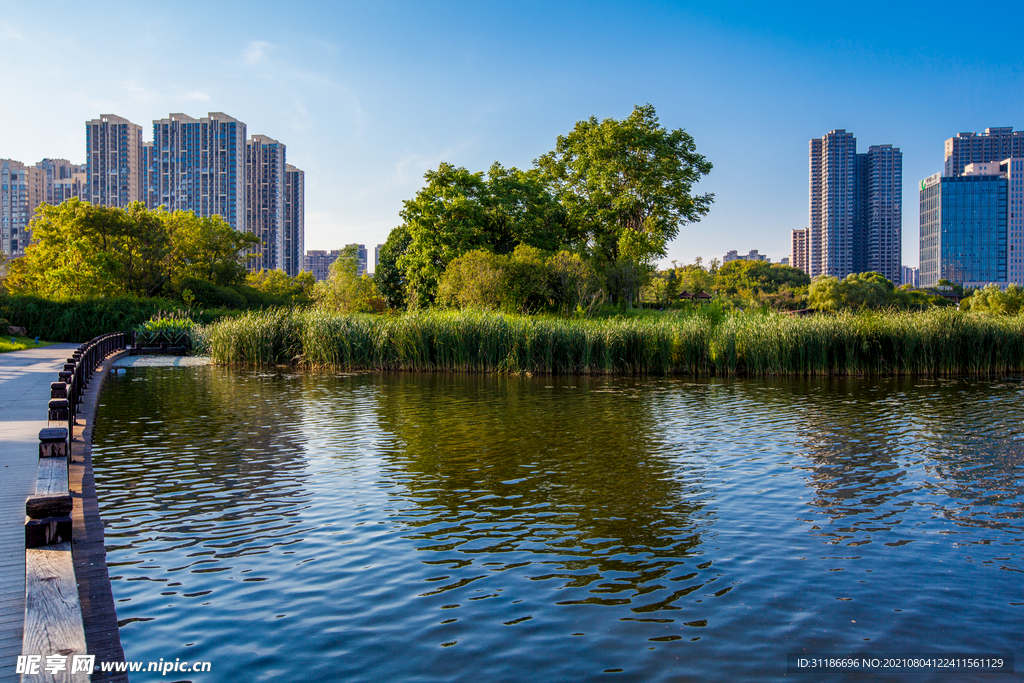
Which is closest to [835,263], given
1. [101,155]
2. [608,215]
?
[608,215]

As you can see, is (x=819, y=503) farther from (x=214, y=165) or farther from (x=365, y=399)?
(x=214, y=165)

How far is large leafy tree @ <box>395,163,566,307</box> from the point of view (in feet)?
121

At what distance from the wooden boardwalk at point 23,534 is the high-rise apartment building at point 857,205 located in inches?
5468

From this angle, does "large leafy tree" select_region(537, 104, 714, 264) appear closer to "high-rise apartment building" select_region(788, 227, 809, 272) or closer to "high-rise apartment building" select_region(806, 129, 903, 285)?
"high-rise apartment building" select_region(806, 129, 903, 285)

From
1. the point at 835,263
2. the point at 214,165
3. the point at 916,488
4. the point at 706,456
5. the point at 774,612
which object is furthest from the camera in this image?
the point at 835,263

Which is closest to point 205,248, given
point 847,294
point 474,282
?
point 474,282

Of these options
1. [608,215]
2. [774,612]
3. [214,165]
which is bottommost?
[774,612]

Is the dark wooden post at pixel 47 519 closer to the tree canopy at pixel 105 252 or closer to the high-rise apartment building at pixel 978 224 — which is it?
the tree canopy at pixel 105 252

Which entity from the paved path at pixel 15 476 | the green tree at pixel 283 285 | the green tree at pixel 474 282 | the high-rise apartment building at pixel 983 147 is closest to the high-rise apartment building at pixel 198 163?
the green tree at pixel 283 285

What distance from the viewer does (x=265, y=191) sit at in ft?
348

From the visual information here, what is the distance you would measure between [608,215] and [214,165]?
70187 mm

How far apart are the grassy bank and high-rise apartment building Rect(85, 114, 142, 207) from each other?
90.7 meters

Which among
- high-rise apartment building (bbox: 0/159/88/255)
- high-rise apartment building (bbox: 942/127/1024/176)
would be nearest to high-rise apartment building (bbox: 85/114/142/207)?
high-rise apartment building (bbox: 0/159/88/255)

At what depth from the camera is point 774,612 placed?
451cm
